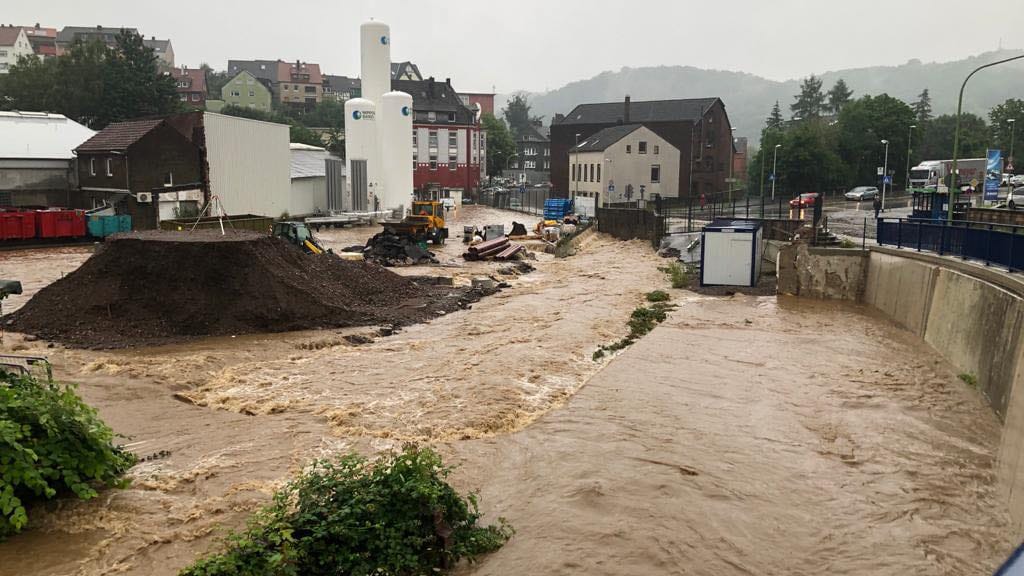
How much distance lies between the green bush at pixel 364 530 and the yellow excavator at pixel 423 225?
2917cm

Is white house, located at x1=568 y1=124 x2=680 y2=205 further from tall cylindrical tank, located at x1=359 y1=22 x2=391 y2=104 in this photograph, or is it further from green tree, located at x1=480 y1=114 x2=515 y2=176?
green tree, located at x1=480 y1=114 x2=515 y2=176

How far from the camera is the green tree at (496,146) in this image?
A: 113062 mm

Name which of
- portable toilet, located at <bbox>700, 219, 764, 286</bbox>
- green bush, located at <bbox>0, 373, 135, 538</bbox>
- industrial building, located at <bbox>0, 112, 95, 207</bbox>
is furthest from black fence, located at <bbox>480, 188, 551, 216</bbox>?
green bush, located at <bbox>0, 373, 135, 538</bbox>

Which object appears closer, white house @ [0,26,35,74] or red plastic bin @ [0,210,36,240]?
red plastic bin @ [0,210,36,240]

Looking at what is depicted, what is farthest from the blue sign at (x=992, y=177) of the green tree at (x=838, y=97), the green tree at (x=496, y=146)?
the green tree at (x=838, y=97)

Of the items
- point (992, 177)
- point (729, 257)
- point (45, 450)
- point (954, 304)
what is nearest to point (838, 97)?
point (992, 177)

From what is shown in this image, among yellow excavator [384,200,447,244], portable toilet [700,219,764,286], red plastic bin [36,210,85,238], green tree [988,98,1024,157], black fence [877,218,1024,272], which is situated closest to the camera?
black fence [877,218,1024,272]

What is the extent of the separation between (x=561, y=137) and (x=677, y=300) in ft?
220

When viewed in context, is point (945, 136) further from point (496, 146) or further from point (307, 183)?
point (307, 183)

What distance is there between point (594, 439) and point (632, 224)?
113 ft

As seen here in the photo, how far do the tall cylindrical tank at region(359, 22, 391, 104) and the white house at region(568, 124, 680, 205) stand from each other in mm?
20386

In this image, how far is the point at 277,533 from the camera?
295 inches

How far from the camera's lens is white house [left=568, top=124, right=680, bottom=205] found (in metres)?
71.3

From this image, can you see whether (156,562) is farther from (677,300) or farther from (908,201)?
(908,201)
